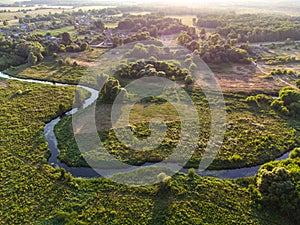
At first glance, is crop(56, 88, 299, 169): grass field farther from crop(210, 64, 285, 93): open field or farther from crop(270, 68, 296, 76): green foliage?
crop(270, 68, 296, 76): green foliage

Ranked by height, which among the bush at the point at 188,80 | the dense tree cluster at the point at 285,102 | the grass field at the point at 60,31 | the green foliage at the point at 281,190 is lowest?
the green foliage at the point at 281,190

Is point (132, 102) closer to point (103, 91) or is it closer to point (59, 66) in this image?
point (103, 91)

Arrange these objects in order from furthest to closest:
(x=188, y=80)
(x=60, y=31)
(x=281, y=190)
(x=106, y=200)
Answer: (x=60, y=31), (x=188, y=80), (x=106, y=200), (x=281, y=190)

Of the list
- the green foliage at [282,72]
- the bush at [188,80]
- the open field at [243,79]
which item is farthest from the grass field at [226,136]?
the green foliage at [282,72]

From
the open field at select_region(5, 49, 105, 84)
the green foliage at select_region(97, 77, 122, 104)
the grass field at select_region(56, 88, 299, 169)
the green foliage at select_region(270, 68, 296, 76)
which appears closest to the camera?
the grass field at select_region(56, 88, 299, 169)

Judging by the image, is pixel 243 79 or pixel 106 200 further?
pixel 243 79

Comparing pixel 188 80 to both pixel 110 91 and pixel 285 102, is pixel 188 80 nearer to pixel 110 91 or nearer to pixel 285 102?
pixel 110 91

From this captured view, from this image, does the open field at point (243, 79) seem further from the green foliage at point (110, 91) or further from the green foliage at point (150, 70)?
the green foliage at point (110, 91)

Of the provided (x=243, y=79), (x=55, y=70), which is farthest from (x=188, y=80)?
(x=55, y=70)

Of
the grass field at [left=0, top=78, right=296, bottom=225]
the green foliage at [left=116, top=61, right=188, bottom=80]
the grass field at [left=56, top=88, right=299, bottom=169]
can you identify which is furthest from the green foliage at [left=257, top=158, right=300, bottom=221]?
the green foliage at [left=116, top=61, right=188, bottom=80]

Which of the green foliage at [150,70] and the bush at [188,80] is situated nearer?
the bush at [188,80]

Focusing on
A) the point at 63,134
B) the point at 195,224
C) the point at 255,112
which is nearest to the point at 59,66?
the point at 63,134
